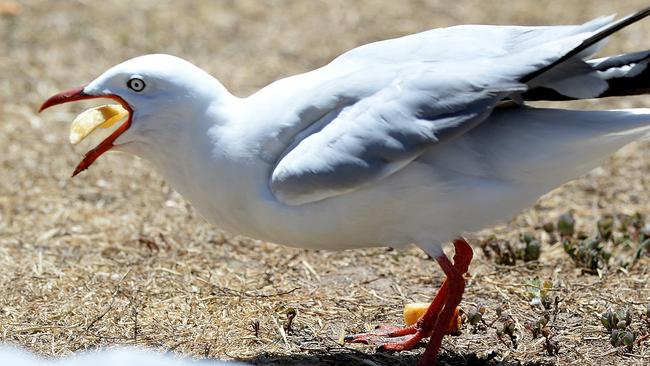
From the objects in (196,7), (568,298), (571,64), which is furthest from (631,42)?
(571,64)

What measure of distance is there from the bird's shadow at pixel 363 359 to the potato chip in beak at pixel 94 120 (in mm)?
1021

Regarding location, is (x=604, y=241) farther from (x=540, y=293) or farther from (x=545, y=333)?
(x=545, y=333)

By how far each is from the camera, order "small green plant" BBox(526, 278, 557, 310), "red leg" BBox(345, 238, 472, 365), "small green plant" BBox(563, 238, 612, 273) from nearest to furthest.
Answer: "red leg" BBox(345, 238, 472, 365)
"small green plant" BBox(526, 278, 557, 310)
"small green plant" BBox(563, 238, 612, 273)

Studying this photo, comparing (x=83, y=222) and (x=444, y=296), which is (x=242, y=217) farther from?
(x=83, y=222)

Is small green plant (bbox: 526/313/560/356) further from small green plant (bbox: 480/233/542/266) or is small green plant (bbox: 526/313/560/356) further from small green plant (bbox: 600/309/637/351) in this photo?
small green plant (bbox: 480/233/542/266)

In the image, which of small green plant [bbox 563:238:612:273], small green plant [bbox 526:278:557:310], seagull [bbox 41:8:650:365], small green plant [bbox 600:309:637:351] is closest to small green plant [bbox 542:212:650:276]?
small green plant [bbox 563:238:612:273]

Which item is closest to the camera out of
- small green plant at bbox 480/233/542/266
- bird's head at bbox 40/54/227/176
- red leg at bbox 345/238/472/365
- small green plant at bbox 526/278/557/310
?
bird's head at bbox 40/54/227/176

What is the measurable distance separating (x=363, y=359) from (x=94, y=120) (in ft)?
4.45

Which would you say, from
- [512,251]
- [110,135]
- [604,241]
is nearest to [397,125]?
[110,135]

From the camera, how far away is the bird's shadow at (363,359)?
3930 millimetres

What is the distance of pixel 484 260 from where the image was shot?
5.09 metres

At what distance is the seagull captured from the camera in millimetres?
3557

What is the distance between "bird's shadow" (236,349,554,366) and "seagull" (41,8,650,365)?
0.21m

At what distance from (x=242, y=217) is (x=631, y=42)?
17.1 feet
